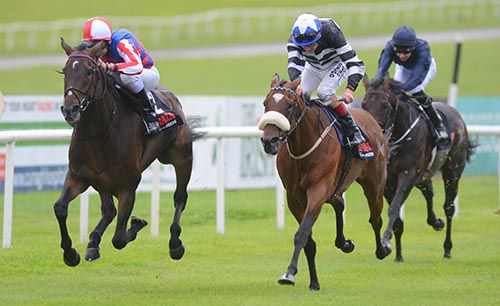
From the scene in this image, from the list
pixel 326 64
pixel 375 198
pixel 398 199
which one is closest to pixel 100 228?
pixel 326 64

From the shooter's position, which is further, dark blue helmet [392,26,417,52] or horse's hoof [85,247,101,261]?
dark blue helmet [392,26,417,52]

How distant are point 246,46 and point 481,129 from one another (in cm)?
2601

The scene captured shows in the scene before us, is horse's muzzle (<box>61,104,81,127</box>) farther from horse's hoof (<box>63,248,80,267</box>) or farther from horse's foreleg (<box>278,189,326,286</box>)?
horse's foreleg (<box>278,189,326,286</box>)

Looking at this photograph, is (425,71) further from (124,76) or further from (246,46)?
(246,46)

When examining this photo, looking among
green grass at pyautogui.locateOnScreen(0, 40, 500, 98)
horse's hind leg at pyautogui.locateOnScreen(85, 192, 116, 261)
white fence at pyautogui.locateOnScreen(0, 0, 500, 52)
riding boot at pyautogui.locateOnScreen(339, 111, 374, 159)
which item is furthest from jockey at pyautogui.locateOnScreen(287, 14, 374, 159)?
white fence at pyautogui.locateOnScreen(0, 0, 500, 52)

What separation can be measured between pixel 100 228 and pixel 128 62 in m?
1.37

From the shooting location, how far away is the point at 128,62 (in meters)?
8.84

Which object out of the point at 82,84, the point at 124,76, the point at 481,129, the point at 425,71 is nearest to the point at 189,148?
the point at 124,76

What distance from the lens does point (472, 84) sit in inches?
1291

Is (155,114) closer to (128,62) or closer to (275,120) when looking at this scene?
(128,62)

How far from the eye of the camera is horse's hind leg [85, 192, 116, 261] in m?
8.61

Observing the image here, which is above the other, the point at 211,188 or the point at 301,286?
the point at 301,286

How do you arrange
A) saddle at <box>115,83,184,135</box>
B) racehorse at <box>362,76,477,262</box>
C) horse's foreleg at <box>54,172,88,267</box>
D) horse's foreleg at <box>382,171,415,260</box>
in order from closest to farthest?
horse's foreleg at <box>54,172,88,267</box>, saddle at <box>115,83,184,135</box>, horse's foreleg at <box>382,171,415,260</box>, racehorse at <box>362,76,477,262</box>

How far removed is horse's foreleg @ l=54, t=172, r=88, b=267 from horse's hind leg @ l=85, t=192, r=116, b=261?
4.3 inches
